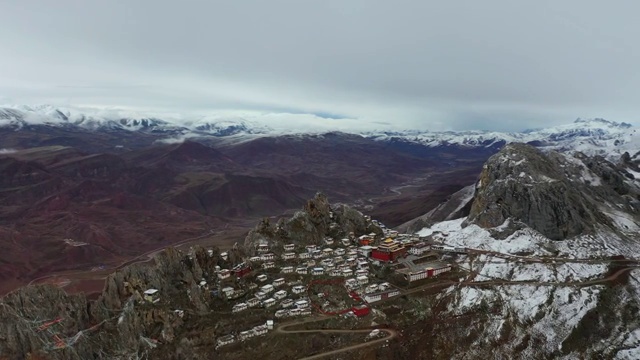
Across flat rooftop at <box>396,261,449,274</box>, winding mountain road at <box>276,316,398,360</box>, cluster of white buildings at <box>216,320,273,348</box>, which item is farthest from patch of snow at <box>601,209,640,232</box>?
cluster of white buildings at <box>216,320,273,348</box>

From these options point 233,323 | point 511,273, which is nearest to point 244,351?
point 233,323

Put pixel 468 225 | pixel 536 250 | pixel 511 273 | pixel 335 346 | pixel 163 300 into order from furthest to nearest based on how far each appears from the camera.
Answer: pixel 468 225 < pixel 536 250 < pixel 511 273 < pixel 163 300 < pixel 335 346

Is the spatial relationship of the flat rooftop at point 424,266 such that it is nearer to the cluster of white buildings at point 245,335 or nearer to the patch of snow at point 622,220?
the cluster of white buildings at point 245,335

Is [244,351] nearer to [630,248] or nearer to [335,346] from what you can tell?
[335,346]

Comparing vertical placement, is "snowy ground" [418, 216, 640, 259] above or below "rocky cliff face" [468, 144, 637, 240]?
below

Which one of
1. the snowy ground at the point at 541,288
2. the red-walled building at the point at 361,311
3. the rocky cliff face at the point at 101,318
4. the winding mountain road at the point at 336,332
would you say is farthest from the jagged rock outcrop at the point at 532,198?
the rocky cliff face at the point at 101,318

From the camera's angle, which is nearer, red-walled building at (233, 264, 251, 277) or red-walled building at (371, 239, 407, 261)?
red-walled building at (233, 264, 251, 277)

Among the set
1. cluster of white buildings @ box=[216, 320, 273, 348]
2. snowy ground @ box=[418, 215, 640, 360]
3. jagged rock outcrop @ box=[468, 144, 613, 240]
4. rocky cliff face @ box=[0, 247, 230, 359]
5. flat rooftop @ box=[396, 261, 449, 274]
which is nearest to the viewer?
snowy ground @ box=[418, 215, 640, 360]

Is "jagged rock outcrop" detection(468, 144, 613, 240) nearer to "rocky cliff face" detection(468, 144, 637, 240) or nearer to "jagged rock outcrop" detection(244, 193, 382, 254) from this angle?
"rocky cliff face" detection(468, 144, 637, 240)
